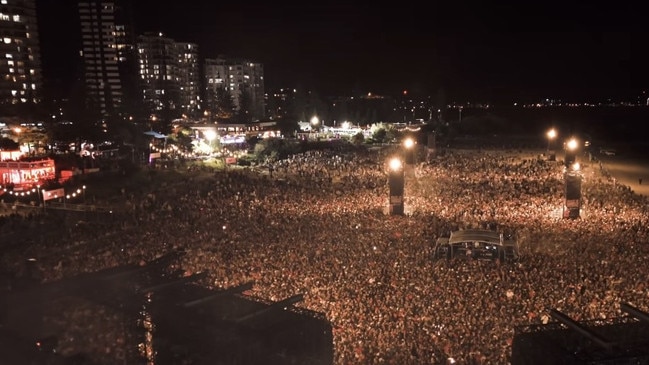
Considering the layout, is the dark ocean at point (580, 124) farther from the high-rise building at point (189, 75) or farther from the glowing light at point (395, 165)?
the high-rise building at point (189, 75)

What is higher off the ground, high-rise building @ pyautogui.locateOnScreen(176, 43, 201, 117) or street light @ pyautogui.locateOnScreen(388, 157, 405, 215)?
high-rise building @ pyautogui.locateOnScreen(176, 43, 201, 117)

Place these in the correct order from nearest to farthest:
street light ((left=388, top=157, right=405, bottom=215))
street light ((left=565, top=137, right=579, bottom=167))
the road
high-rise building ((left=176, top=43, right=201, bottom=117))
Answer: street light ((left=388, top=157, right=405, bottom=215)), street light ((left=565, top=137, right=579, bottom=167)), the road, high-rise building ((left=176, top=43, right=201, bottom=117))

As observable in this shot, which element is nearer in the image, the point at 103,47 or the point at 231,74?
the point at 103,47

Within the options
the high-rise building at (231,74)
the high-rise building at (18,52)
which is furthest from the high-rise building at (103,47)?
the high-rise building at (231,74)

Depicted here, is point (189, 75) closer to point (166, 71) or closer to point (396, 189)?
point (166, 71)

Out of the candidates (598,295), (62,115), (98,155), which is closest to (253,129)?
(62,115)

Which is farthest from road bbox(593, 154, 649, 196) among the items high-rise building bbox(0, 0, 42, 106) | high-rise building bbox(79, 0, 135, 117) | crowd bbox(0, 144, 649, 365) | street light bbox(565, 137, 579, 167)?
high-rise building bbox(79, 0, 135, 117)

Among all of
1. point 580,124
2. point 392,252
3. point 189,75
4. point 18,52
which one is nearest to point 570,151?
point 392,252

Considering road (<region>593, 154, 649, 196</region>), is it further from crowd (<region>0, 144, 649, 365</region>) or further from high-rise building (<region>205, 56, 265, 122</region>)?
high-rise building (<region>205, 56, 265, 122</region>)
